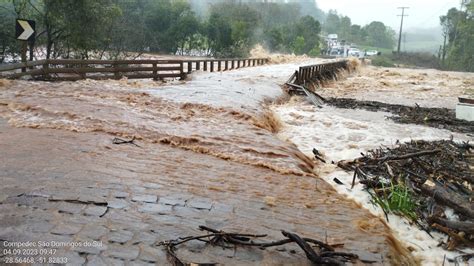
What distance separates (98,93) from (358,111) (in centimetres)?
821

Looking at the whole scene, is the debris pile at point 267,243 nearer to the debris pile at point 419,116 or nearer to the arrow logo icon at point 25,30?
the debris pile at point 419,116

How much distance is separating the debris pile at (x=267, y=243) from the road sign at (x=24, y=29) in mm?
10439

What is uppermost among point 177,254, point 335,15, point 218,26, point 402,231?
point 335,15

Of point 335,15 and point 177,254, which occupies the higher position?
point 335,15

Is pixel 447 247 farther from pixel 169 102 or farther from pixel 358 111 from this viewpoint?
pixel 358 111

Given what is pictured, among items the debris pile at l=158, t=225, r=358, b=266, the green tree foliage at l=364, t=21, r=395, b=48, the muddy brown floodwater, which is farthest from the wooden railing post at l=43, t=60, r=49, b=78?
the green tree foliage at l=364, t=21, r=395, b=48

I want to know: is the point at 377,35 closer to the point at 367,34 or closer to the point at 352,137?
the point at 367,34

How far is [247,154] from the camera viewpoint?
670 centimetres

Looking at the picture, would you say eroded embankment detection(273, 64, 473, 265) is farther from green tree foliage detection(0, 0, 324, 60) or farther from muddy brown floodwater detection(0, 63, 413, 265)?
green tree foliage detection(0, 0, 324, 60)

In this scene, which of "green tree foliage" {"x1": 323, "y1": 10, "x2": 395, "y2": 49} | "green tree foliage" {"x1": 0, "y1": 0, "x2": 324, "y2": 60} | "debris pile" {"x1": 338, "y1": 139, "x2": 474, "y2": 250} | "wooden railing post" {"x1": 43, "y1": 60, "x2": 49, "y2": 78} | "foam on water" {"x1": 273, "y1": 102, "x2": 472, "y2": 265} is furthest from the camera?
"green tree foliage" {"x1": 323, "y1": 10, "x2": 395, "y2": 49}

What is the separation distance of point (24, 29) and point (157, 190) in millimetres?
9359

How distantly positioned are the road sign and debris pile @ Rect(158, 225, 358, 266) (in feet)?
34.3

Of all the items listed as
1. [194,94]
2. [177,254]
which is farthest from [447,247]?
[194,94]

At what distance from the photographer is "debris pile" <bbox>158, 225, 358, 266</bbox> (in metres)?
3.32
